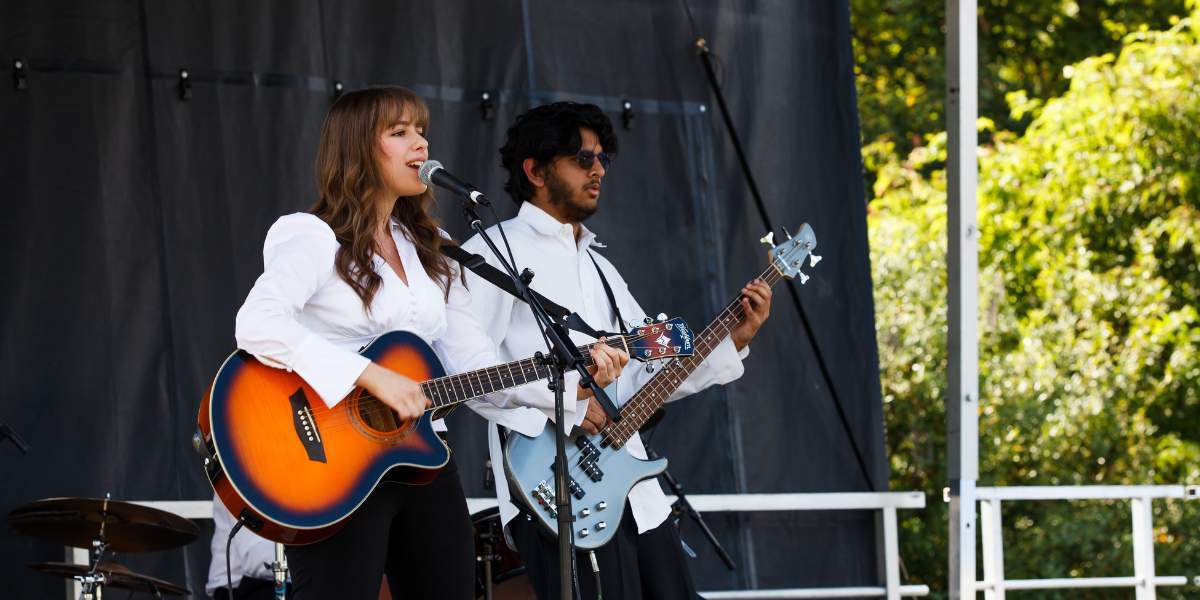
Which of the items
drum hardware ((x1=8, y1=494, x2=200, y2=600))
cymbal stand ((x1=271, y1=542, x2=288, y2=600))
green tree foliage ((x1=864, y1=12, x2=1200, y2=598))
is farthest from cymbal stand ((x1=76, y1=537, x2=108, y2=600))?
green tree foliage ((x1=864, y1=12, x2=1200, y2=598))

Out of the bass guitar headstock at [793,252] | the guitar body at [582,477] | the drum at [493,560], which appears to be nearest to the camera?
the guitar body at [582,477]

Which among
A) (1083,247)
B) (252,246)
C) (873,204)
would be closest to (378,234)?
(252,246)

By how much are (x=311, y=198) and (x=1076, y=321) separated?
752 cm

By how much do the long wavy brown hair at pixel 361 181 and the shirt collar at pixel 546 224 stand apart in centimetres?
75

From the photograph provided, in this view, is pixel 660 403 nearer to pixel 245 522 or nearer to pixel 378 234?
pixel 378 234

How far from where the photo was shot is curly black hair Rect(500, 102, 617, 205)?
181 inches

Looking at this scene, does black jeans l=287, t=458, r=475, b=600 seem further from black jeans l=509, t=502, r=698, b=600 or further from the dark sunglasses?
the dark sunglasses

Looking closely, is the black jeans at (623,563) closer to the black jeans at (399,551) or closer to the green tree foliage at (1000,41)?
the black jeans at (399,551)

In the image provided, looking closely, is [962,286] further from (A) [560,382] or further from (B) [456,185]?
(B) [456,185]

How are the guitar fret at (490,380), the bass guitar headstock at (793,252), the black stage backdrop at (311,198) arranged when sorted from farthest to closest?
the black stage backdrop at (311,198), the bass guitar headstock at (793,252), the guitar fret at (490,380)

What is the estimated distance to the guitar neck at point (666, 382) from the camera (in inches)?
170

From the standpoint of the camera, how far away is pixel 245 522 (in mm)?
3293

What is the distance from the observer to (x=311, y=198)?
532 centimetres

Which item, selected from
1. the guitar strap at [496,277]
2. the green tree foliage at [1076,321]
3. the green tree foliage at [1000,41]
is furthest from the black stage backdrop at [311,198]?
the green tree foliage at [1000,41]
